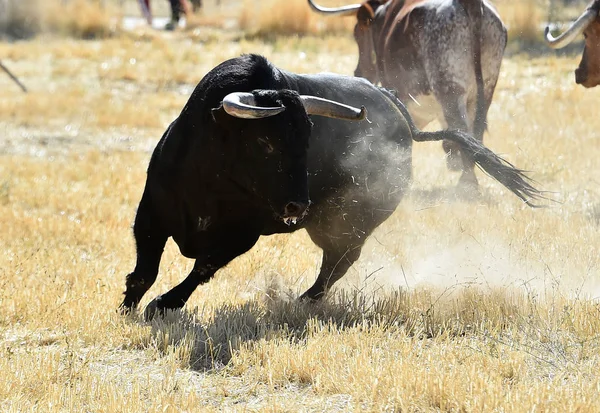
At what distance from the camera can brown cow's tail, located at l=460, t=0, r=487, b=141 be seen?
33.1ft

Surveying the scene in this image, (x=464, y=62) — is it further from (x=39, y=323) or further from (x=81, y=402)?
(x=81, y=402)

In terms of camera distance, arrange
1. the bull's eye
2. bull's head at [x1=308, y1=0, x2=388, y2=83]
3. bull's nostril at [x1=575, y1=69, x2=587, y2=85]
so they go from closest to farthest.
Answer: the bull's eye < bull's nostril at [x1=575, y1=69, x2=587, y2=85] < bull's head at [x1=308, y1=0, x2=388, y2=83]

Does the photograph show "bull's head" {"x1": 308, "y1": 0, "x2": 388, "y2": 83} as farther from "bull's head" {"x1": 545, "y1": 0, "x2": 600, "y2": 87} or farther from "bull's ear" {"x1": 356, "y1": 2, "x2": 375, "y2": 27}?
"bull's head" {"x1": 545, "y1": 0, "x2": 600, "y2": 87}

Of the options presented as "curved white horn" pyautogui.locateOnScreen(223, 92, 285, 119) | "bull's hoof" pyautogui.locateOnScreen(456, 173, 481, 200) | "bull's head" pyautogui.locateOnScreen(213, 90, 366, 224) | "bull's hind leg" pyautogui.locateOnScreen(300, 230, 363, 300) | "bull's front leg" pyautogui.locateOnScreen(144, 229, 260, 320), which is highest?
"curved white horn" pyautogui.locateOnScreen(223, 92, 285, 119)

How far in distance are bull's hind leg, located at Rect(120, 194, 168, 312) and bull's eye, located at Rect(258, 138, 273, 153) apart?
89 cm

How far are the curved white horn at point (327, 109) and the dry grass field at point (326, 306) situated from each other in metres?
1.17

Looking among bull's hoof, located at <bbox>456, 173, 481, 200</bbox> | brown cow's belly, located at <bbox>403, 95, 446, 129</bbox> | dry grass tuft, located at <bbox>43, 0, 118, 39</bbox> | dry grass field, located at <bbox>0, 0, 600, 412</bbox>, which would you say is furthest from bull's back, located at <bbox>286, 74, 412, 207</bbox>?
dry grass tuft, located at <bbox>43, 0, 118, 39</bbox>

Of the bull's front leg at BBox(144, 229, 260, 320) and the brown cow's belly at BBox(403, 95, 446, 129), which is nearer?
the bull's front leg at BBox(144, 229, 260, 320)

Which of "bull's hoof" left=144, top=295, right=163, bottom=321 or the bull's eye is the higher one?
the bull's eye

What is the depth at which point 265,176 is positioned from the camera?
5.81 meters

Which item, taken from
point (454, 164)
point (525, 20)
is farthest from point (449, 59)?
point (525, 20)

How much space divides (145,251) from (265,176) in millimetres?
978

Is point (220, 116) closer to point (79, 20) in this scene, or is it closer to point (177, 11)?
point (79, 20)

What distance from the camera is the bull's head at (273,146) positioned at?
5648 millimetres
